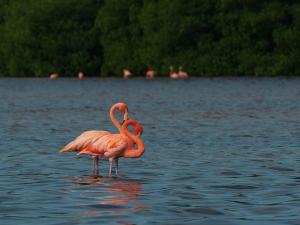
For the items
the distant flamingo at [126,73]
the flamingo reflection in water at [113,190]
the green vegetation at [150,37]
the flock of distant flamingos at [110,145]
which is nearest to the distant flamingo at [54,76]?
the green vegetation at [150,37]

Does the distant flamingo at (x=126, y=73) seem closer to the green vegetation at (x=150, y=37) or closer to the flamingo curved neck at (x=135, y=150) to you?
the green vegetation at (x=150, y=37)

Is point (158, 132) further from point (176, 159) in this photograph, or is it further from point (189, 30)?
point (189, 30)

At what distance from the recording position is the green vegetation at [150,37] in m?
83.5

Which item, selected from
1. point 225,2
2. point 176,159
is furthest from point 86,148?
point 225,2

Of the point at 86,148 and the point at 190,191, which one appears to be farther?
the point at 86,148

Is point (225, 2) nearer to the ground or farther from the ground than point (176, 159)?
farther from the ground

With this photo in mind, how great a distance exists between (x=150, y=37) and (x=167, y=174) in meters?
73.6

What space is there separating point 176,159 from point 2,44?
84450 mm

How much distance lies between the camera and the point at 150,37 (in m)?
90.4

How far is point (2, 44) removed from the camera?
335 feet

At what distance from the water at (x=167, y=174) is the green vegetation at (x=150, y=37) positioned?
161ft

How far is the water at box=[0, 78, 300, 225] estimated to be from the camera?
41.9 ft

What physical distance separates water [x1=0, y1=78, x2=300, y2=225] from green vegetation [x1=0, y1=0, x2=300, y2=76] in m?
49.1

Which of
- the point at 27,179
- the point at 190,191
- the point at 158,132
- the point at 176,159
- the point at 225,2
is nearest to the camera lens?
the point at 190,191
